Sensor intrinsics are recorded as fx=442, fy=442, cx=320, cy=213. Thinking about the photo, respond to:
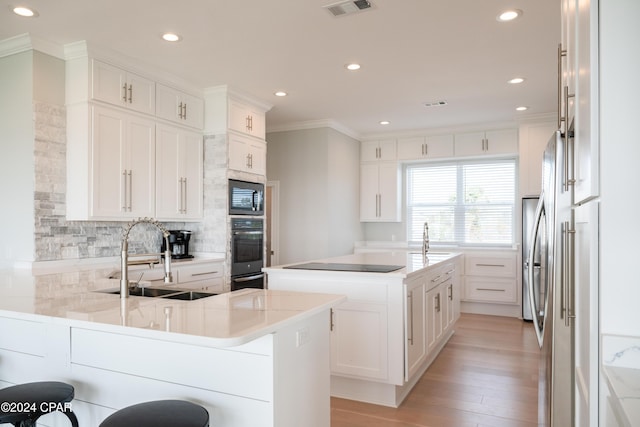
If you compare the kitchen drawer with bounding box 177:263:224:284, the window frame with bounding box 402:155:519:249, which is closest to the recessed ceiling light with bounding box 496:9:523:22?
the kitchen drawer with bounding box 177:263:224:284

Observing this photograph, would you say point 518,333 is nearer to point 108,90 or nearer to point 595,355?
point 595,355

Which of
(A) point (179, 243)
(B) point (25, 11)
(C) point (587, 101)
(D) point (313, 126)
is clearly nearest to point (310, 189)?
(D) point (313, 126)

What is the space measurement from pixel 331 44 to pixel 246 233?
2287 millimetres

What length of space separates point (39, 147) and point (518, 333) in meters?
5.15

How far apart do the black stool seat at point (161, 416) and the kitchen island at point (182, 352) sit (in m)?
0.18

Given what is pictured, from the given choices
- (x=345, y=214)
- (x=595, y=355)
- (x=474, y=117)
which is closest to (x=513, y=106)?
(x=474, y=117)

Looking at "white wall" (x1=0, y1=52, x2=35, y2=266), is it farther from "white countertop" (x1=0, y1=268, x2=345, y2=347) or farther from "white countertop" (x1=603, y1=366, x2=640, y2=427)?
"white countertop" (x1=603, y1=366, x2=640, y2=427)

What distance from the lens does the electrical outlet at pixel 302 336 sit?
5.81 feet

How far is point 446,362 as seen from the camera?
4023 mm

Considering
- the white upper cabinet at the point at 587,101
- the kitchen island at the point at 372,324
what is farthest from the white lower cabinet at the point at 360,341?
the white upper cabinet at the point at 587,101

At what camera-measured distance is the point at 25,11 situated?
114 inches

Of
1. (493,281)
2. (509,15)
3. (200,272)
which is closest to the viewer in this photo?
(509,15)

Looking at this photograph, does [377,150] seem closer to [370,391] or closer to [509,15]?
[509,15]

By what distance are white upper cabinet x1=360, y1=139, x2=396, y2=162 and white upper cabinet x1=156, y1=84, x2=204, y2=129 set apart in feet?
10.4
